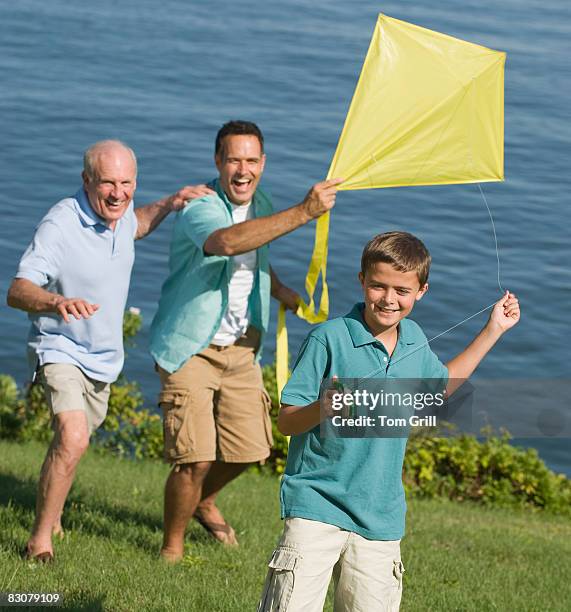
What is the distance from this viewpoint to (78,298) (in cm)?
619

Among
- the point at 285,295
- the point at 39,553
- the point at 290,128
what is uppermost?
the point at 290,128

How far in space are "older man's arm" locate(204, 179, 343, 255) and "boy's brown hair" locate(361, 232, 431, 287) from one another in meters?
1.39

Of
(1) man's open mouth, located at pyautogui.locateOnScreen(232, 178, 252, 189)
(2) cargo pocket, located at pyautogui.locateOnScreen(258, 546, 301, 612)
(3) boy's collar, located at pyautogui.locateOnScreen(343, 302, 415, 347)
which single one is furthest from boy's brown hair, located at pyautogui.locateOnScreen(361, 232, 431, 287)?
(1) man's open mouth, located at pyautogui.locateOnScreen(232, 178, 252, 189)

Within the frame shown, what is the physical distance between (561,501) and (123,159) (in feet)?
18.5

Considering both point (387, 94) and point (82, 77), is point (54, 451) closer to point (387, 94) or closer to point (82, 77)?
point (387, 94)

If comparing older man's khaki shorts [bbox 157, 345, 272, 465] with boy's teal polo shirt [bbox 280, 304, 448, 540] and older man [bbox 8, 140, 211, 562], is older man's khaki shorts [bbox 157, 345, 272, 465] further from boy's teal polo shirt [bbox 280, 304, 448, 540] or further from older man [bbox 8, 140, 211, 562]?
boy's teal polo shirt [bbox 280, 304, 448, 540]

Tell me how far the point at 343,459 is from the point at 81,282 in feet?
7.62

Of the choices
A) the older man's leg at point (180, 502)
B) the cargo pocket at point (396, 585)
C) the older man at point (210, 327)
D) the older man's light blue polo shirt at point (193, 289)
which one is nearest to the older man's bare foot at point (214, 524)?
the older man at point (210, 327)

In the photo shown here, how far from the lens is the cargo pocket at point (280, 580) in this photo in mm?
4566

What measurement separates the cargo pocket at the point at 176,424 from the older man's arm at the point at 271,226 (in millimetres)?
793

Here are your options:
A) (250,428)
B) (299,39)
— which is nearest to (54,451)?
(250,428)

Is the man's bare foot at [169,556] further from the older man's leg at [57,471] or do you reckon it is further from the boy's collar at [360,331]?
the boy's collar at [360,331]

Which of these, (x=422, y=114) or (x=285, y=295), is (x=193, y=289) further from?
(x=422, y=114)

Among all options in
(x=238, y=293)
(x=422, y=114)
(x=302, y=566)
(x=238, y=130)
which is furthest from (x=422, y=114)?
(x=302, y=566)
